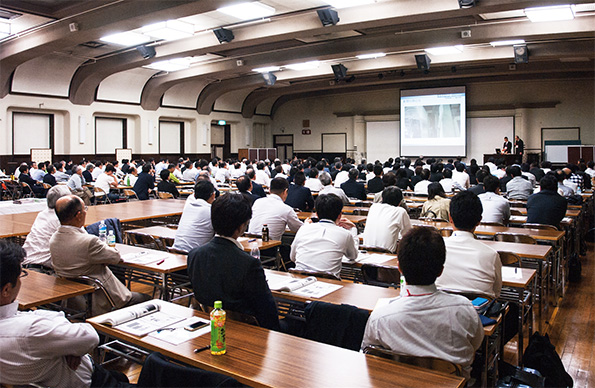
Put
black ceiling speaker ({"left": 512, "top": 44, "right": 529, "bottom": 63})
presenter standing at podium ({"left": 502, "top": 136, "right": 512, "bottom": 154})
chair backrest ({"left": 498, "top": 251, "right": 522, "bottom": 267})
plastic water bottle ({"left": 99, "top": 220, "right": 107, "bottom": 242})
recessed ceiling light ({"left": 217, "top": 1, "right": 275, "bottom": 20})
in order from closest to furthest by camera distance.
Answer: chair backrest ({"left": 498, "top": 251, "right": 522, "bottom": 267}) < plastic water bottle ({"left": 99, "top": 220, "right": 107, "bottom": 242}) < recessed ceiling light ({"left": 217, "top": 1, "right": 275, "bottom": 20}) < black ceiling speaker ({"left": 512, "top": 44, "right": 529, "bottom": 63}) < presenter standing at podium ({"left": 502, "top": 136, "right": 512, "bottom": 154})

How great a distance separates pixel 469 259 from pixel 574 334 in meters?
1.98

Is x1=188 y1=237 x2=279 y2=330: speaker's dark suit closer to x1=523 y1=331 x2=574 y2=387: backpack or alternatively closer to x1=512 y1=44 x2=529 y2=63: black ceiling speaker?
x1=523 y1=331 x2=574 y2=387: backpack

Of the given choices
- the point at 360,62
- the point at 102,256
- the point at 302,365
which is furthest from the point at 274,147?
the point at 302,365

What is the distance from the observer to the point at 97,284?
326 centimetres

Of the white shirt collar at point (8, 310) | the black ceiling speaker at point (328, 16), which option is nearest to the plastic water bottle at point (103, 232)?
the white shirt collar at point (8, 310)

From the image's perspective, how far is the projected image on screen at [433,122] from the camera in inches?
713

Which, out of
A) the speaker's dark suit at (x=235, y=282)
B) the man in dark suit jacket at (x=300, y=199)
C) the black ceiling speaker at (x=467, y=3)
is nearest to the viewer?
the speaker's dark suit at (x=235, y=282)

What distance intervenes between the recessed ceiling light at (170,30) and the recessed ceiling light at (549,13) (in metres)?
7.18

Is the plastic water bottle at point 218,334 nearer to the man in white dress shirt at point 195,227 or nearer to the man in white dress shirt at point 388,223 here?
the man in white dress shirt at point 195,227

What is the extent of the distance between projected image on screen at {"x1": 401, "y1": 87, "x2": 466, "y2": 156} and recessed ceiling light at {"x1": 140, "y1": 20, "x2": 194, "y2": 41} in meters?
10.3

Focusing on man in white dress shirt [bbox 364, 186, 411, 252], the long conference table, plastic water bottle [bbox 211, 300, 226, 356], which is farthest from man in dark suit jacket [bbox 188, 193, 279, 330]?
man in white dress shirt [bbox 364, 186, 411, 252]

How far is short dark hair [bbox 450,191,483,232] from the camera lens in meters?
2.98

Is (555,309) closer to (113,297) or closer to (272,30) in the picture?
(113,297)

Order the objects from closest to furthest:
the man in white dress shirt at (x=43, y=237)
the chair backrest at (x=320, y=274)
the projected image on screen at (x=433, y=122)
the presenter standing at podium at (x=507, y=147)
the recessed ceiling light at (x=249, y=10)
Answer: the chair backrest at (x=320, y=274) < the man in white dress shirt at (x=43, y=237) < the recessed ceiling light at (x=249, y=10) < the presenter standing at podium at (x=507, y=147) < the projected image on screen at (x=433, y=122)
